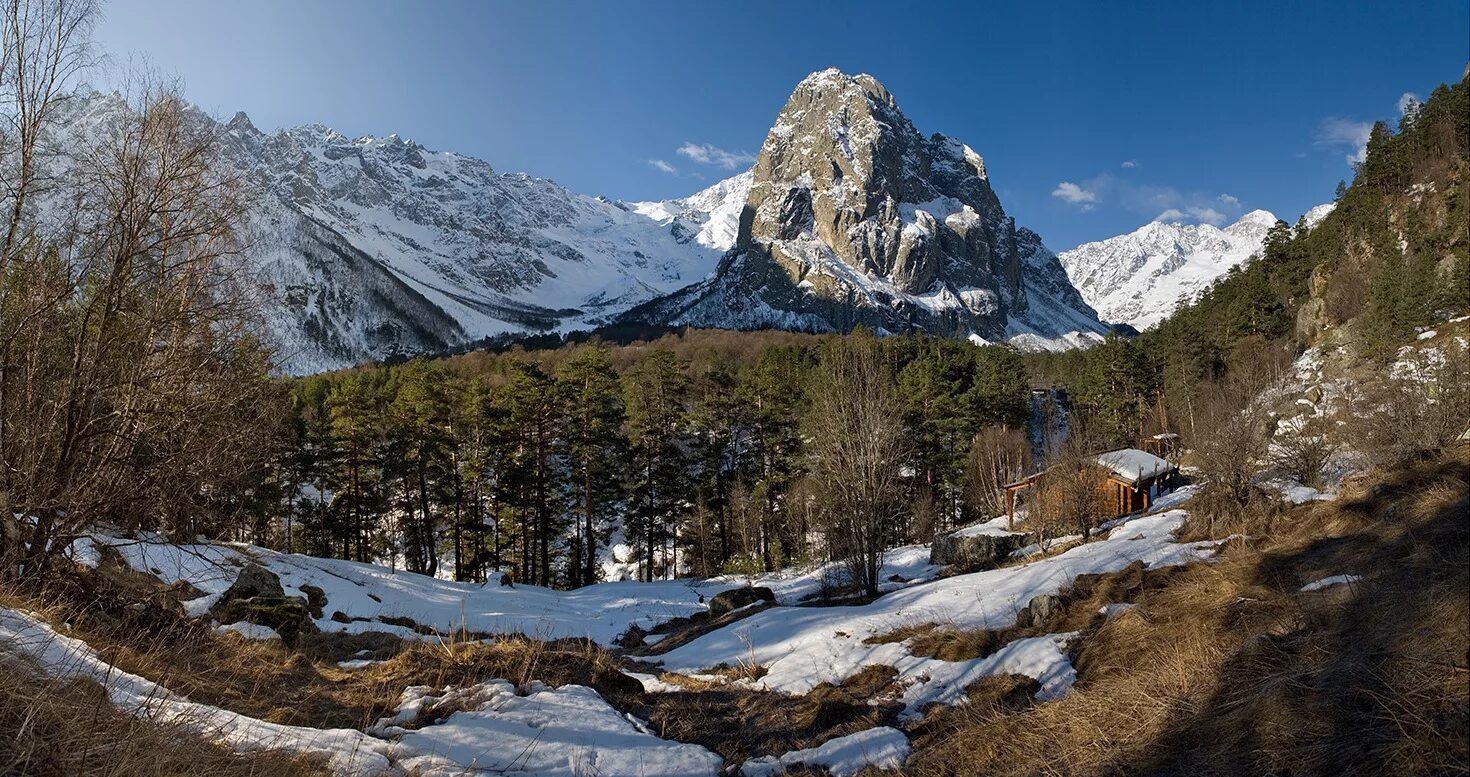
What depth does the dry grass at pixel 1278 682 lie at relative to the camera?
3018 mm

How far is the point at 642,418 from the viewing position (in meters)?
31.5

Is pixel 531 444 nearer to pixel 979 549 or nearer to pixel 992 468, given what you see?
pixel 979 549

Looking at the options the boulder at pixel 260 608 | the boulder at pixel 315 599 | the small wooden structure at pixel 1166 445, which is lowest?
the boulder at pixel 315 599

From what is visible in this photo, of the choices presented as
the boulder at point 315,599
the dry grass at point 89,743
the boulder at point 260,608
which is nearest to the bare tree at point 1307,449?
the dry grass at point 89,743

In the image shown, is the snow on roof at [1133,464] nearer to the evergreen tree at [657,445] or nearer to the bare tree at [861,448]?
the bare tree at [861,448]

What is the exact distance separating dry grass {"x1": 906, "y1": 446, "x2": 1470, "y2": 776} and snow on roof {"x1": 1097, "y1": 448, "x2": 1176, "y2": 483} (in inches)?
943

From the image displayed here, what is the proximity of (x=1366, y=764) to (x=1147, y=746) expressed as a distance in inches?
49.0

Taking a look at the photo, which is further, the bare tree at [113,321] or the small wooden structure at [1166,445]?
the small wooden structure at [1166,445]

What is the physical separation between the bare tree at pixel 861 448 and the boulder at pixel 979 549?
230 inches

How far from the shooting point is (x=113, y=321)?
709 cm

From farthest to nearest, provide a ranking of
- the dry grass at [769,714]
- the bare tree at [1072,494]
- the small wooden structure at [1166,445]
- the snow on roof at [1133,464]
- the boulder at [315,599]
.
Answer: the small wooden structure at [1166,445] < the snow on roof at [1133,464] < the bare tree at [1072,494] < the boulder at [315,599] < the dry grass at [769,714]

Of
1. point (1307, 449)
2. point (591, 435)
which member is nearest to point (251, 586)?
point (591, 435)

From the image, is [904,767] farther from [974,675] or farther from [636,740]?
[974,675]

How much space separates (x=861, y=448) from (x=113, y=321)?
43.0 ft
